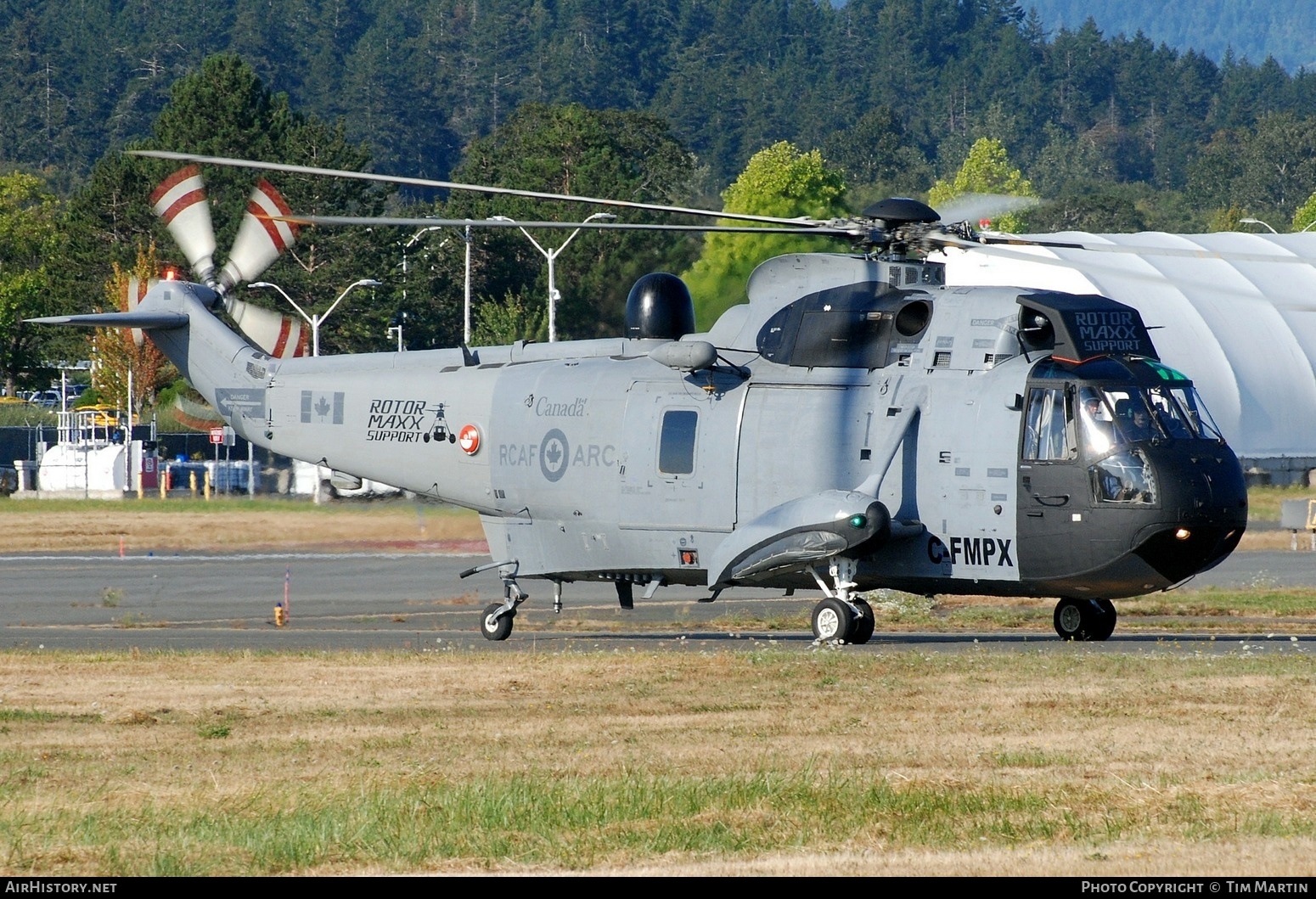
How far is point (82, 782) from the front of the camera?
11.9 m

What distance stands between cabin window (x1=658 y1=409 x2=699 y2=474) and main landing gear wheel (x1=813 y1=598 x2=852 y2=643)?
8.09 ft

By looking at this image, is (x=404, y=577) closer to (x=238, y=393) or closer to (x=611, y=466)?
(x=238, y=393)

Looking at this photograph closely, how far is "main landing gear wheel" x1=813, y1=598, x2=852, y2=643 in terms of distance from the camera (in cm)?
2073

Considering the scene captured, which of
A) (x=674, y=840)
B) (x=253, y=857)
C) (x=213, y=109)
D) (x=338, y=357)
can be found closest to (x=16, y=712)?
(x=253, y=857)

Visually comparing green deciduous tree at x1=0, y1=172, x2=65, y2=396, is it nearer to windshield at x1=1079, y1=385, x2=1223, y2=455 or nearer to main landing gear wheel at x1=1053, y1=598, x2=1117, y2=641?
main landing gear wheel at x1=1053, y1=598, x2=1117, y2=641

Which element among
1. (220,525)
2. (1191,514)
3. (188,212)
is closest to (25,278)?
(220,525)

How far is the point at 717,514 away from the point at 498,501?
3778 millimetres

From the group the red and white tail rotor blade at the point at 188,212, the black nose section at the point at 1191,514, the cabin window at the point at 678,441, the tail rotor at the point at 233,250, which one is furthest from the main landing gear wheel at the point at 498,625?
the black nose section at the point at 1191,514

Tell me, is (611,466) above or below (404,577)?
above

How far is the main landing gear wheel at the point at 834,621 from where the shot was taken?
20734 mm

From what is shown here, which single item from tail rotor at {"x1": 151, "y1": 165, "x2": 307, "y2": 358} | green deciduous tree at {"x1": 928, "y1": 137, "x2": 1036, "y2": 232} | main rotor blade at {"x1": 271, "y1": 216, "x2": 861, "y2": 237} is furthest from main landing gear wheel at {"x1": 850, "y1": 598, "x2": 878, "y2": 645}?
green deciduous tree at {"x1": 928, "y1": 137, "x2": 1036, "y2": 232}

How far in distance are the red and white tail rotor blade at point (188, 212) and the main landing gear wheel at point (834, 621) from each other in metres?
11.1

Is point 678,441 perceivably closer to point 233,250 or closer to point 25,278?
point 233,250

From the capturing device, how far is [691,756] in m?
12.8
